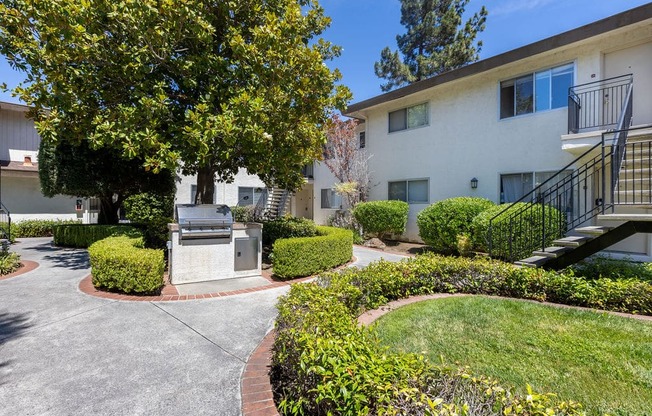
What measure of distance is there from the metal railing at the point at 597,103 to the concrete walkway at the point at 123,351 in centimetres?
916

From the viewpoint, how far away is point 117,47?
667 centimetres

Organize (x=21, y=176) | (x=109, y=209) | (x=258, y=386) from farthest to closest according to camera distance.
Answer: (x=21, y=176)
(x=109, y=209)
(x=258, y=386)

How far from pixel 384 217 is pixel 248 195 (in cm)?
1019

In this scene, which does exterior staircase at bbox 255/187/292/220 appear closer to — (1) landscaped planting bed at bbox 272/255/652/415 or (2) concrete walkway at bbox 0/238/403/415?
(2) concrete walkway at bbox 0/238/403/415

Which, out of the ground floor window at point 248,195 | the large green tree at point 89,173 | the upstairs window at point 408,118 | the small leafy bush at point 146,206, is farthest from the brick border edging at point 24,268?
the upstairs window at point 408,118

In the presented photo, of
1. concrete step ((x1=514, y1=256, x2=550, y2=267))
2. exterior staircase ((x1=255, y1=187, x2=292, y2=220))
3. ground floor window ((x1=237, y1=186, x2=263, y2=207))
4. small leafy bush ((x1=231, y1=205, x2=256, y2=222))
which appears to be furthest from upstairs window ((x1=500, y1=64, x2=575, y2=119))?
ground floor window ((x1=237, y1=186, x2=263, y2=207))

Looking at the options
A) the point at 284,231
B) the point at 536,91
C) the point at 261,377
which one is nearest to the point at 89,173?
the point at 284,231

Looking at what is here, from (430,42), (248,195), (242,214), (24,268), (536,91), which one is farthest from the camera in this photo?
(430,42)

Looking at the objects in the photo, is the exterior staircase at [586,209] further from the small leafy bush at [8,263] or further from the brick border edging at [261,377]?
the small leafy bush at [8,263]

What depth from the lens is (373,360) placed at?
241 centimetres

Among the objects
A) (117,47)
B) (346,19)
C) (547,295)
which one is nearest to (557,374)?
(547,295)

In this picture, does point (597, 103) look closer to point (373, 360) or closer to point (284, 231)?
point (284, 231)

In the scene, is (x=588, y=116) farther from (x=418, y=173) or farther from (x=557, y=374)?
(x=557, y=374)

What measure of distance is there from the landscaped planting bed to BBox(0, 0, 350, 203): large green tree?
4058 millimetres
